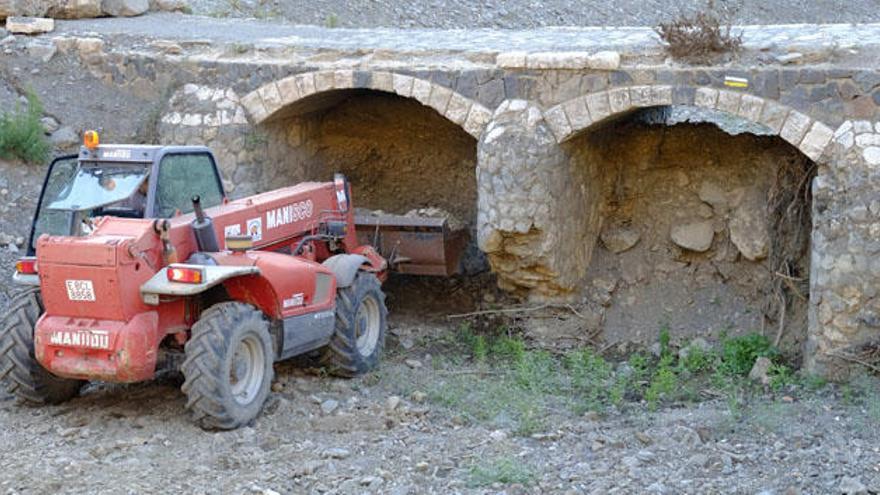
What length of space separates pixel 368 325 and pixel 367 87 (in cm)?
236

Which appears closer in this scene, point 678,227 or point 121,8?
point 678,227

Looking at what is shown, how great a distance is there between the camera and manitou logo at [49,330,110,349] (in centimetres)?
809

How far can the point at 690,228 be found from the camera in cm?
1205

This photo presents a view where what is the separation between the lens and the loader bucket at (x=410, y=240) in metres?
11.7

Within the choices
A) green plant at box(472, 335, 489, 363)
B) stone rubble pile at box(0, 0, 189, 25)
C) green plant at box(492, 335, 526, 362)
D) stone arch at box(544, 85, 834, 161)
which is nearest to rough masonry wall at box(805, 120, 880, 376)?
stone arch at box(544, 85, 834, 161)

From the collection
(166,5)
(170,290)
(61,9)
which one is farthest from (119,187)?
(166,5)

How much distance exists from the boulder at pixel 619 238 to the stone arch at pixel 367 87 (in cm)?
203

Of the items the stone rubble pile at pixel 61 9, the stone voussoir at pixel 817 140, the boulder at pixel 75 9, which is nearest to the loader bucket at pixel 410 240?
the stone voussoir at pixel 817 140

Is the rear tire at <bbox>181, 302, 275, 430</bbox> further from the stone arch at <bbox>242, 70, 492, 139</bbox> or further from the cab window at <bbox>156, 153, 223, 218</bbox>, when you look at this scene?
the stone arch at <bbox>242, 70, 492, 139</bbox>

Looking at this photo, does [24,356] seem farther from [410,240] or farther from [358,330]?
[410,240]

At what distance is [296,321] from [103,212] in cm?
162

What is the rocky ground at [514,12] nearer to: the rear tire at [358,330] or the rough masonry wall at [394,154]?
the rough masonry wall at [394,154]

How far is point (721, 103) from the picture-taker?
1030 cm

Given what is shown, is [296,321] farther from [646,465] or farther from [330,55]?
[330,55]
